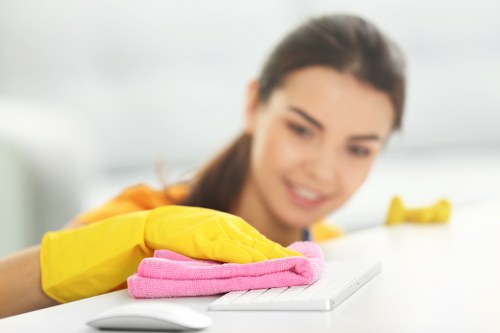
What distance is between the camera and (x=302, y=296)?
0.71 m

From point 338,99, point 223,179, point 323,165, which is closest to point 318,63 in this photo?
point 338,99

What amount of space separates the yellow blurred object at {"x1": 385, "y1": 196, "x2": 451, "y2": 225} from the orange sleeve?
0.47 metres

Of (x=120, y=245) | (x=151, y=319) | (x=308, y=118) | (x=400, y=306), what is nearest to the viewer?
(x=151, y=319)

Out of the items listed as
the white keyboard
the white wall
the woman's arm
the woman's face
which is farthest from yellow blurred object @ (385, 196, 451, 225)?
the white wall

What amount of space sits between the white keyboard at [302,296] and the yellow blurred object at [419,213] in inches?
31.2

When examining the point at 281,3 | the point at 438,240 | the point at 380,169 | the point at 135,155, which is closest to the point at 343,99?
the point at 438,240

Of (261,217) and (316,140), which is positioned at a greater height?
(316,140)

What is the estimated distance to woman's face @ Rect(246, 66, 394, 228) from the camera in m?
1.53

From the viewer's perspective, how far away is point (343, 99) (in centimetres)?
154

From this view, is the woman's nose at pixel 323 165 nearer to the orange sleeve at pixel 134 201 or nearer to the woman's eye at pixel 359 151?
the woman's eye at pixel 359 151

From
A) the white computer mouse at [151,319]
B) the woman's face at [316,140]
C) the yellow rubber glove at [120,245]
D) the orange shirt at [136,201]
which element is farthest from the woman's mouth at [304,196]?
the white computer mouse at [151,319]

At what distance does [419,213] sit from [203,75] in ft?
7.80

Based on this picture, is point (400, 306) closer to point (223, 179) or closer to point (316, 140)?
point (316, 140)

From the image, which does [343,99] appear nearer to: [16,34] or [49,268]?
[49,268]
